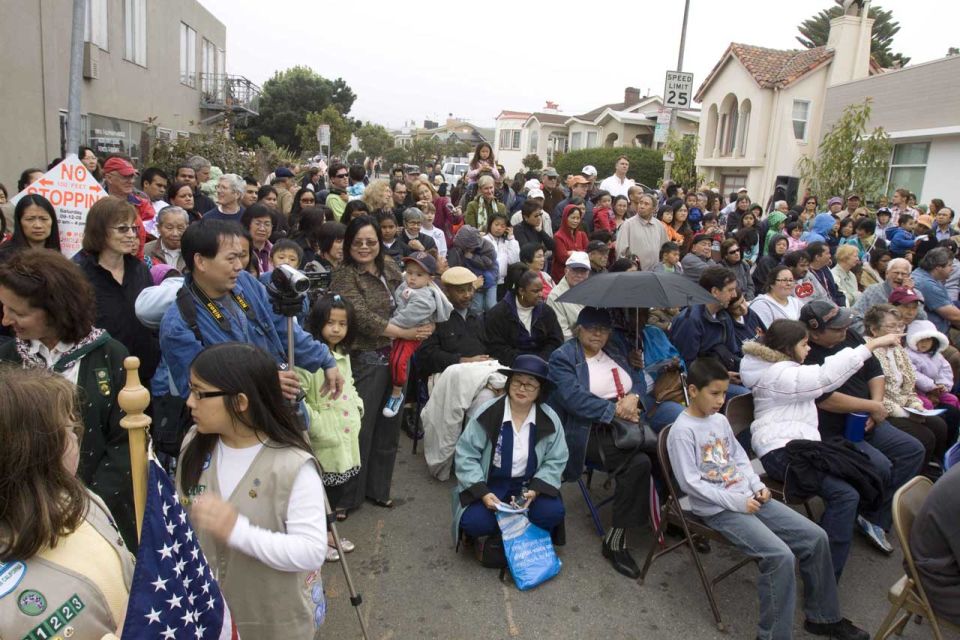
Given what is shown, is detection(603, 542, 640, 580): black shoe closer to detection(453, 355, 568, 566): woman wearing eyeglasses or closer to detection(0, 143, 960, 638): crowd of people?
detection(0, 143, 960, 638): crowd of people

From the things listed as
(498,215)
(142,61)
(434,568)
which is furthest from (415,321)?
(142,61)

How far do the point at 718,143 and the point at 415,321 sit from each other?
28.5 m

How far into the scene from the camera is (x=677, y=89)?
41.5 ft

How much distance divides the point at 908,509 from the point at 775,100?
2637cm

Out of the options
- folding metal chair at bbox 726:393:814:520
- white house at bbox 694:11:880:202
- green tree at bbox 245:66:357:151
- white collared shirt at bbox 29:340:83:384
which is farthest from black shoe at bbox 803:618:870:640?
green tree at bbox 245:66:357:151

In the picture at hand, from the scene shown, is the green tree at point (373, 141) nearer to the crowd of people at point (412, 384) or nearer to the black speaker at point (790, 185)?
the black speaker at point (790, 185)

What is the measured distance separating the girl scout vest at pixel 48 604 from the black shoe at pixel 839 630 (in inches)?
144

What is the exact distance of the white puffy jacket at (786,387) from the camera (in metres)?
4.19

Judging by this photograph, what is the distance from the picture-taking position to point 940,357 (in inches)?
225

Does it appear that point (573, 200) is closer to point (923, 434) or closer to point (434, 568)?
point (923, 434)

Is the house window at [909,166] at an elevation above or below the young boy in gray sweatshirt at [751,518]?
above

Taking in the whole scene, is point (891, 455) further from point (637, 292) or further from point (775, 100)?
point (775, 100)

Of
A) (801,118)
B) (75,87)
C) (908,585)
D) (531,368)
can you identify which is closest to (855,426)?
(908,585)

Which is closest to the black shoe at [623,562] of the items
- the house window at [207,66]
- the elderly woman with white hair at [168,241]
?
the elderly woman with white hair at [168,241]
